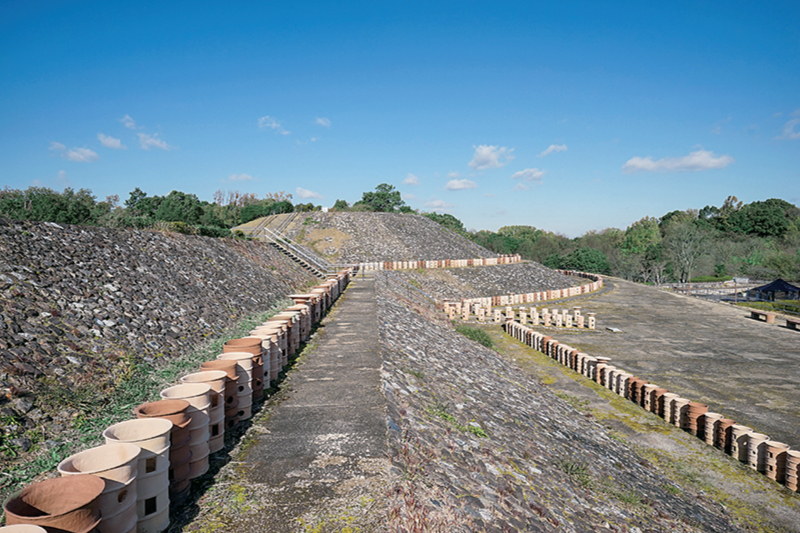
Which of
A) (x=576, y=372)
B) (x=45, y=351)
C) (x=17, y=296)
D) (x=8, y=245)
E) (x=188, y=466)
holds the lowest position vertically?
(x=576, y=372)

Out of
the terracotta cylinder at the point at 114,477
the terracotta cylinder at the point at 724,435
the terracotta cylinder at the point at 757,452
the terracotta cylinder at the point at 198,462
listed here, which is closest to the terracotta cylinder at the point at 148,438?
the terracotta cylinder at the point at 114,477

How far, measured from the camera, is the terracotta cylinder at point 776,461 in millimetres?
9617

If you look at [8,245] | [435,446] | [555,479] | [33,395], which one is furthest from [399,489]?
[8,245]

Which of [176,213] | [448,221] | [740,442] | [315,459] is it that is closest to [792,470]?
[740,442]

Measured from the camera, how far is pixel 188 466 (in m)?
4.77

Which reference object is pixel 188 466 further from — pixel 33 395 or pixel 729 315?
pixel 729 315

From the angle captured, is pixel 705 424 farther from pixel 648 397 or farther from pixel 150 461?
pixel 150 461

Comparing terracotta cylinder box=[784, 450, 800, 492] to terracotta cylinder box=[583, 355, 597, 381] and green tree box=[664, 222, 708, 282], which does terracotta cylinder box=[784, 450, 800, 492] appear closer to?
terracotta cylinder box=[583, 355, 597, 381]

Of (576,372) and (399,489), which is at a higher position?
(399,489)

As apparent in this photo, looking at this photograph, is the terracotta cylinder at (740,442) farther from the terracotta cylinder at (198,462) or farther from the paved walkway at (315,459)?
the terracotta cylinder at (198,462)

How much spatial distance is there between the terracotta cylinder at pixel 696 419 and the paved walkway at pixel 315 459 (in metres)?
9.31

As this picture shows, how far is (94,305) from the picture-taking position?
988 centimetres

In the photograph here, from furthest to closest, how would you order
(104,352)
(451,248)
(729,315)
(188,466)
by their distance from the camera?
1. (451,248)
2. (729,315)
3. (104,352)
4. (188,466)

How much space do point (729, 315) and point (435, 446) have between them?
3435 centimetres
